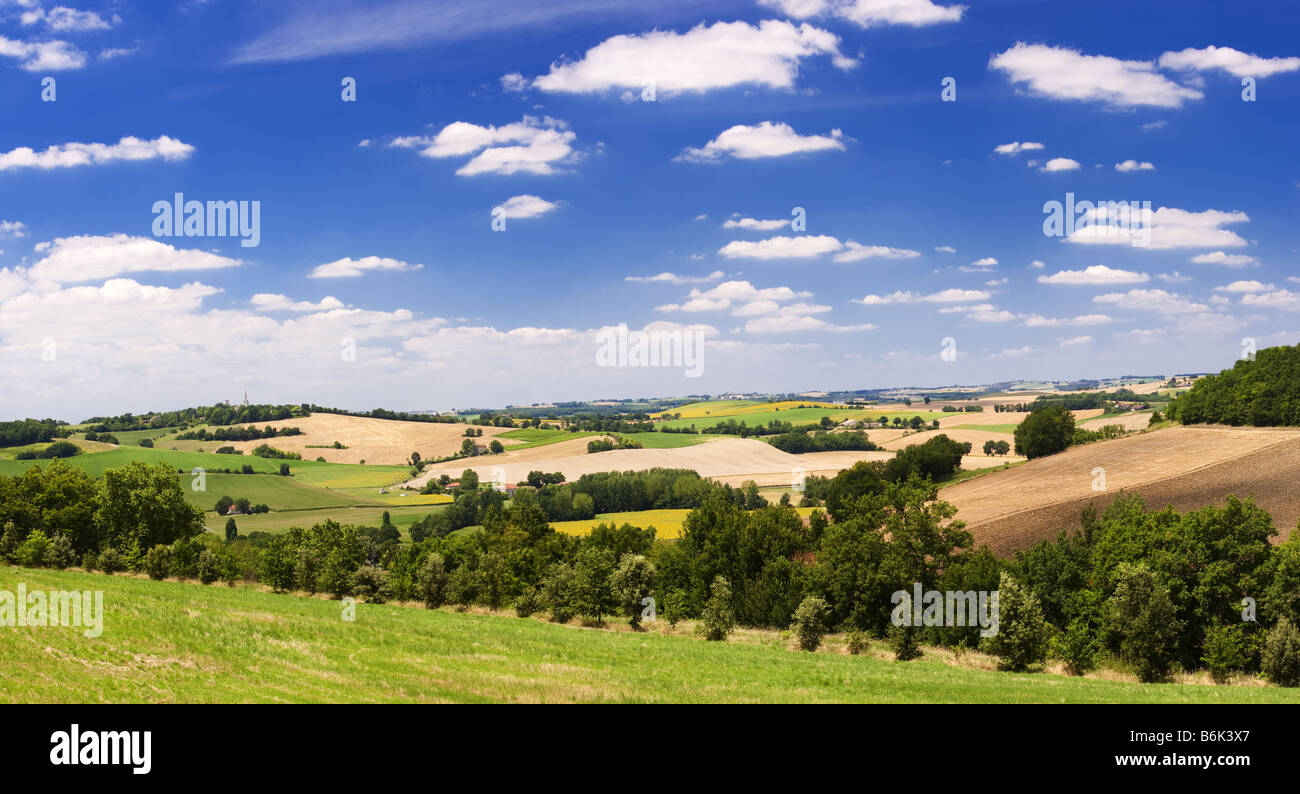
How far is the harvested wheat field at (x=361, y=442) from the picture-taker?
17688cm

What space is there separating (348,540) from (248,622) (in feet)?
131

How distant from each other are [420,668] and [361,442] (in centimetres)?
→ 17233

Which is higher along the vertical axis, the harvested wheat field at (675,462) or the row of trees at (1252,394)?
the row of trees at (1252,394)

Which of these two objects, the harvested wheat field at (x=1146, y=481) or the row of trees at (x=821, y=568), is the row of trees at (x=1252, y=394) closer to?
the harvested wheat field at (x=1146, y=481)

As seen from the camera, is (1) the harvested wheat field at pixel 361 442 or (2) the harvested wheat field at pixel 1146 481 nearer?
(2) the harvested wheat field at pixel 1146 481

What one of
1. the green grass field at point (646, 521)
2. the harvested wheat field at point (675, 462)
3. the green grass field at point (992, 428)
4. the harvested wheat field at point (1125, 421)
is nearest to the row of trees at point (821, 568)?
the green grass field at point (646, 521)

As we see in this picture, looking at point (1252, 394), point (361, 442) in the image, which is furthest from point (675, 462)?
point (1252, 394)

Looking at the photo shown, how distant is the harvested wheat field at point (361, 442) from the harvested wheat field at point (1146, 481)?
12471 cm

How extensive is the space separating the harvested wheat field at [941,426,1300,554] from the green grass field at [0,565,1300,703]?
42.5 meters

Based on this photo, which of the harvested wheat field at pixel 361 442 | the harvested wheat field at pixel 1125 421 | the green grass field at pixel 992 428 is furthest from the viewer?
the harvested wheat field at pixel 361 442

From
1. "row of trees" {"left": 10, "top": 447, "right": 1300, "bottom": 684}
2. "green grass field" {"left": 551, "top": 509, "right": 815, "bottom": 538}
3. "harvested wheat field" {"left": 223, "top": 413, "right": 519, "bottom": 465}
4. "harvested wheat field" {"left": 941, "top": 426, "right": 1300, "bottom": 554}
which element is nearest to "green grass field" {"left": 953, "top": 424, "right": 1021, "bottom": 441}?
"green grass field" {"left": 551, "top": 509, "right": 815, "bottom": 538}

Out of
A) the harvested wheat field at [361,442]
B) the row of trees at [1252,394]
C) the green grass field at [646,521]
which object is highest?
the row of trees at [1252,394]
